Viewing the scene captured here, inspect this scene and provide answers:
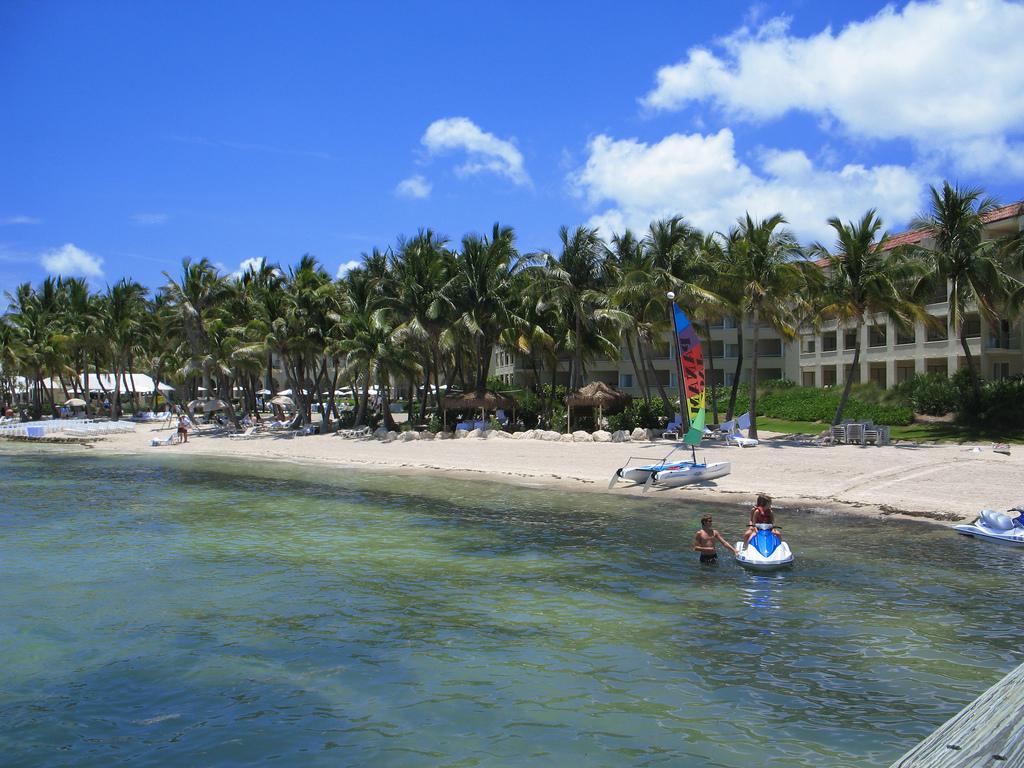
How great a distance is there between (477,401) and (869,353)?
26611mm

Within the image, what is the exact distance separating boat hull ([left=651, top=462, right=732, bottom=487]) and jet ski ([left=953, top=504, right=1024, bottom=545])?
24.2 feet

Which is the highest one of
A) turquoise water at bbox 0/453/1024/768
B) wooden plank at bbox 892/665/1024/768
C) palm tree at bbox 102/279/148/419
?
palm tree at bbox 102/279/148/419

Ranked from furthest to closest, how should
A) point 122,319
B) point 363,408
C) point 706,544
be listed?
point 122,319 → point 363,408 → point 706,544

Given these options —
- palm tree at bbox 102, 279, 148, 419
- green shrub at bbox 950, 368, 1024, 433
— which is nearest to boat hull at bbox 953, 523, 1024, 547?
green shrub at bbox 950, 368, 1024, 433

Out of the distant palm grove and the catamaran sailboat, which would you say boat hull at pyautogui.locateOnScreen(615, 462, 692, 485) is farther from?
the distant palm grove

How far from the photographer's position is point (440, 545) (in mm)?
17562

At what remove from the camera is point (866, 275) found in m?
33.7

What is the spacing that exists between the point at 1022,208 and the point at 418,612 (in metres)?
42.3

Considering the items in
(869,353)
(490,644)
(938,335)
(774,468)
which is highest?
(938,335)

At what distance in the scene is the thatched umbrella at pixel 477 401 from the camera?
139ft

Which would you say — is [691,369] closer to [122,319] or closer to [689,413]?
[689,413]

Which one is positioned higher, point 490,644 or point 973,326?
point 973,326

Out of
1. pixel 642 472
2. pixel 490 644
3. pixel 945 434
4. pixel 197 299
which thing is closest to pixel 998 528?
pixel 642 472

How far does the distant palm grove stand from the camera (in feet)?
112
